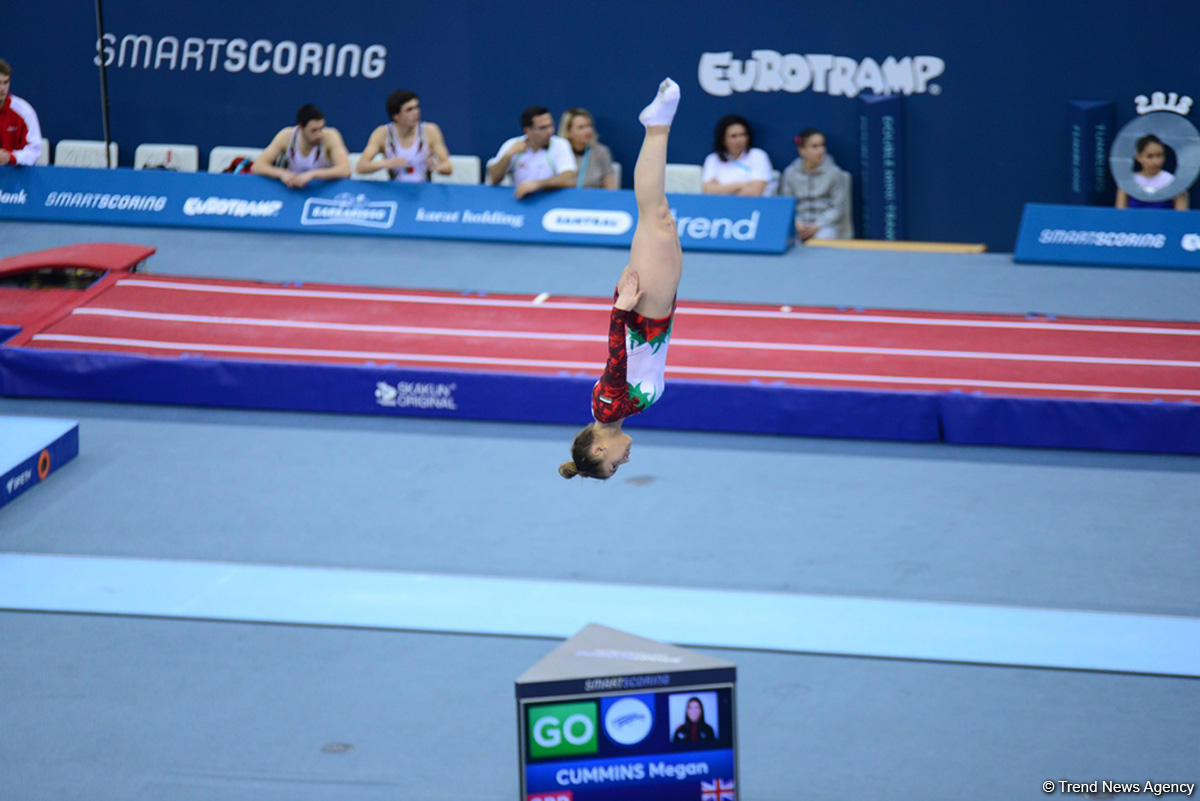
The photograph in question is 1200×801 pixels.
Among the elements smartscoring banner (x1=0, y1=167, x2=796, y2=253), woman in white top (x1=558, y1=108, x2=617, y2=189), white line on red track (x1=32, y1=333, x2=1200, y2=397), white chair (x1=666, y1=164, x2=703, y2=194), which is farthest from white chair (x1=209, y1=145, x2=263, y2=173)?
white line on red track (x1=32, y1=333, x2=1200, y2=397)

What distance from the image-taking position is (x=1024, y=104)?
36.9 ft

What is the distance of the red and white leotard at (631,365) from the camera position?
4.30 meters

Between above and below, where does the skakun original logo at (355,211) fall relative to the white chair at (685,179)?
below

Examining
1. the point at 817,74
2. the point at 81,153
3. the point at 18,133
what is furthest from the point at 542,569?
the point at 81,153

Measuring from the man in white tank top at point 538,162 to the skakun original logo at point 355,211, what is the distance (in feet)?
2.87

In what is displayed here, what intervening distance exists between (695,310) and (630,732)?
17.5 ft

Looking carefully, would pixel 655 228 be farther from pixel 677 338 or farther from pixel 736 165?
pixel 736 165

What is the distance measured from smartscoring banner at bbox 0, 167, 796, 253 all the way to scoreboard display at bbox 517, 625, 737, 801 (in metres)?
6.66

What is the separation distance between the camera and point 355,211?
11.0 meters

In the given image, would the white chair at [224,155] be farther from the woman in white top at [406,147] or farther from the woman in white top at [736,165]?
the woman in white top at [736,165]

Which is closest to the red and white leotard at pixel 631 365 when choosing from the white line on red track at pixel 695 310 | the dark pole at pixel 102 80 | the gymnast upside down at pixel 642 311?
the gymnast upside down at pixel 642 311

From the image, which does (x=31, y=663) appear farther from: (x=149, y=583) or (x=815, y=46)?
(x=815, y=46)

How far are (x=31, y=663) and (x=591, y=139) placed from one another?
20.6 feet

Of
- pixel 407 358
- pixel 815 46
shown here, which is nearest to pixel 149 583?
pixel 407 358
